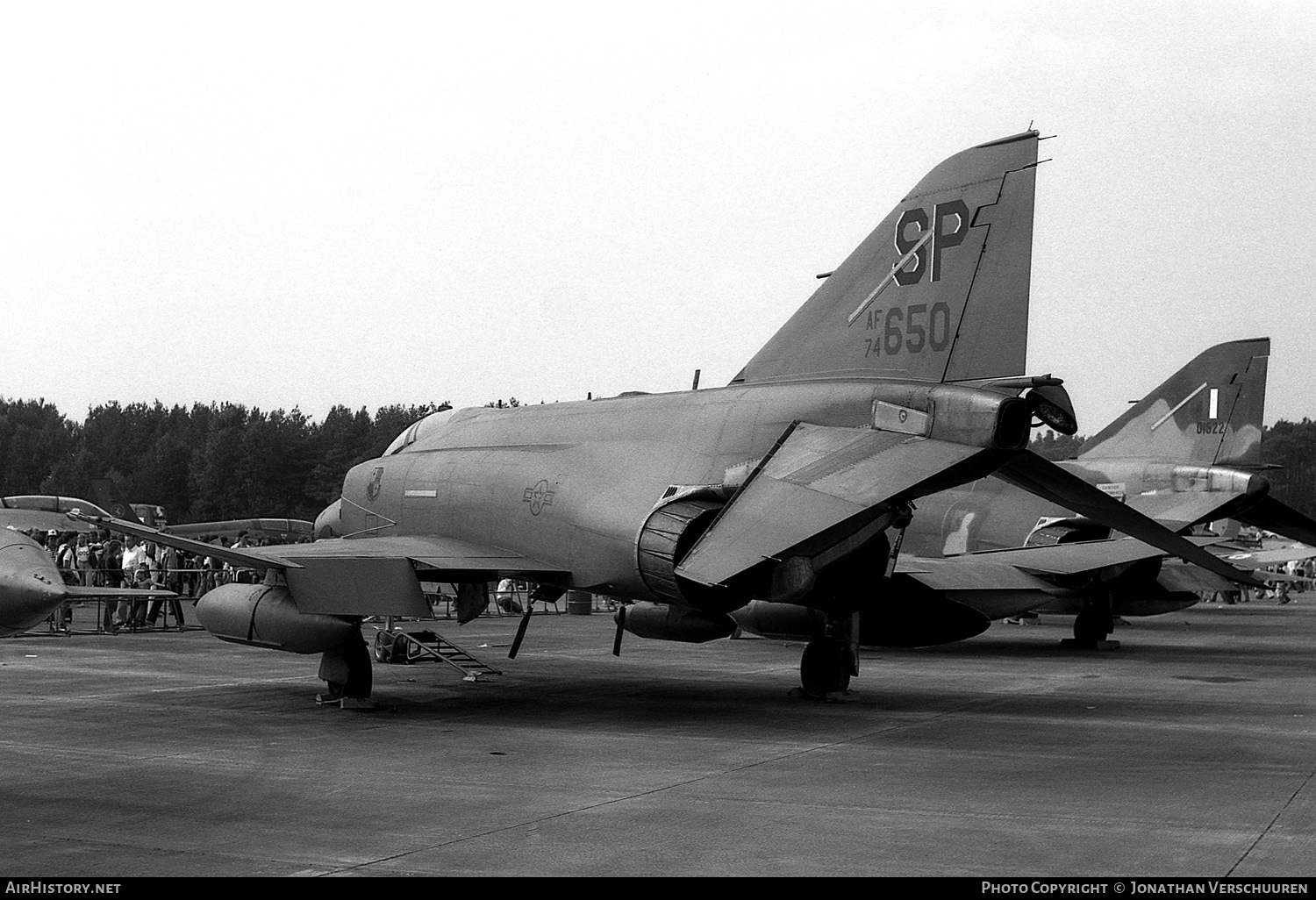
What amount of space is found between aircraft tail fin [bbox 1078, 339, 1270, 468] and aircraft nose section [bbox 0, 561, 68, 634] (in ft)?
72.6

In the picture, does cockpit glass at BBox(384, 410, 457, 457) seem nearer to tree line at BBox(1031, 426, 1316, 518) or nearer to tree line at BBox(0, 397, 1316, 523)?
tree line at BBox(0, 397, 1316, 523)

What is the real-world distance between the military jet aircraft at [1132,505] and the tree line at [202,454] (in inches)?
2056

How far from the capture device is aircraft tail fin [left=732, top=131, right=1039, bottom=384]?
38.5ft

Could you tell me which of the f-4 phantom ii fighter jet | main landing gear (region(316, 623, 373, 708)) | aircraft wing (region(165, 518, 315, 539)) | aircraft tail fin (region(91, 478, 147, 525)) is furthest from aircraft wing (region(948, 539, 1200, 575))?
aircraft tail fin (region(91, 478, 147, 525))

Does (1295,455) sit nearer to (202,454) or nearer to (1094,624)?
(202,454)

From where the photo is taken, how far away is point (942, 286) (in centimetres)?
1213

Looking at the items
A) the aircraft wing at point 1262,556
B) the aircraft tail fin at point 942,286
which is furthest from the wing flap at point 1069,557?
the aircraft wing at point 1262,556

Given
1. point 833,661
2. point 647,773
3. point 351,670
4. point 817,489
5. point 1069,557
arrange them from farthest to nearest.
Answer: point 1069,557, point 833,661, point 351,670, point 817,489, point 647,773

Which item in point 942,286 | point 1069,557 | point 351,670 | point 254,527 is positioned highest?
point 942,286

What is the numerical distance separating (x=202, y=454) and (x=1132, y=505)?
74.9 metres

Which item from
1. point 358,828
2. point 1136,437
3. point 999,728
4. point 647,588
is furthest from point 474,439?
point 1136,437

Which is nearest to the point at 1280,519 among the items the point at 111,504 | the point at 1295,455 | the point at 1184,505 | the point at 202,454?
the point at 1184,505

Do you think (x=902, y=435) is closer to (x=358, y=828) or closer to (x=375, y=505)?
(x=358, y=828)

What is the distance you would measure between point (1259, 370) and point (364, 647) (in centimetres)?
1843
